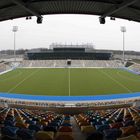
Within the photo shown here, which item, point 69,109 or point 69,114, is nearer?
point 69,114

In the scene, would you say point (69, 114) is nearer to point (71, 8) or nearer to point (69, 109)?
point (69, 109)

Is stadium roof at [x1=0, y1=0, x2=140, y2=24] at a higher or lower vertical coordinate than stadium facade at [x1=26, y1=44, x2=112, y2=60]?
higher

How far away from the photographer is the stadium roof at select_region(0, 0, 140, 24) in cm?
769

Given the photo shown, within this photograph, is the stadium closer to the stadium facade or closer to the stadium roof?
the stadium roof

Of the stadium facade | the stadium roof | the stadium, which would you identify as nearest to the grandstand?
the stadium

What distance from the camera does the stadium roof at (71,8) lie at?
25.2 ft

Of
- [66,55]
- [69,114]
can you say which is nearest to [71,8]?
[69,114]

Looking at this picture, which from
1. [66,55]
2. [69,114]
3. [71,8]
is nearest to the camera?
[71,8]

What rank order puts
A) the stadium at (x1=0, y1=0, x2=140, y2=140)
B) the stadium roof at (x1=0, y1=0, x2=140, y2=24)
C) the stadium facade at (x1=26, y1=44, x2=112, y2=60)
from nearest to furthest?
1. the stadium at (x1=0, y1=0, x2=140, y2=140)
2. the stadium roof at (x1=0, y1=0, x2=140, y2=24)
3. the stadium facade at (x1=26, y1=44, x2=112, y2=60)

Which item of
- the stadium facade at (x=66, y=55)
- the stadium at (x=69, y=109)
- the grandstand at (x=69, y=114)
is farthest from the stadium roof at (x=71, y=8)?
the stadium facade at (x=66, y=55)

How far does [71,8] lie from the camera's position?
29.3 feet

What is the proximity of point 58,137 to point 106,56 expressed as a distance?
69961 millimetres

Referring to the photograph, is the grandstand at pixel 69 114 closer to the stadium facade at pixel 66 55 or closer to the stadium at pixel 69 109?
the stadium at pixel 69 109

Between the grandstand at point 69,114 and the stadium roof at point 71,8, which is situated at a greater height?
the stadium roof at point 71,8
